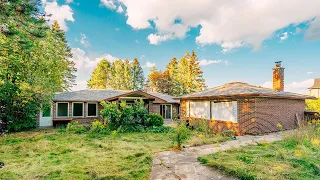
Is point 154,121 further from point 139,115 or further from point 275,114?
point 275,114

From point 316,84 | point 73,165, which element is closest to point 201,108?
point 73,165

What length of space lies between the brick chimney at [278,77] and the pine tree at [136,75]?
1142 inches

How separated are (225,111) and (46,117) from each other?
1477cm

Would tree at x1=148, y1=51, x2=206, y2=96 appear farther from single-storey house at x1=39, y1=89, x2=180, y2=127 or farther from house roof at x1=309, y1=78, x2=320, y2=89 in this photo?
house roof at x1=309, y1=78, x2=320, y2=89

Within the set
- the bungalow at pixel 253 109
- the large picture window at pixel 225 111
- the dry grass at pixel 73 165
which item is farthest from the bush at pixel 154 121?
the dry grass at pixel 73 165

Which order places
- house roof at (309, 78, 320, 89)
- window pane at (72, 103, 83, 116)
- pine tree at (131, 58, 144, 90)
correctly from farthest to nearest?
pine tree at (131, 58, 144, 90), house roof at (309, 78, 320, 89), window pane at (72, 103, 83, 116)

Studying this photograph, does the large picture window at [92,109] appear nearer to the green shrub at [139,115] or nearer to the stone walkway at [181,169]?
the green shrub at [139,115]

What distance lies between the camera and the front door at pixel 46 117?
48.8ft

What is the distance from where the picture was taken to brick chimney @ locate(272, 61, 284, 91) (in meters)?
11.5

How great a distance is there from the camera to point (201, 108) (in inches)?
502

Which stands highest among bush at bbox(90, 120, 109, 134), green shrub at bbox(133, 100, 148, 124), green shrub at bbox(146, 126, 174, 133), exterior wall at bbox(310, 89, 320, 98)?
exterior wall at bbox(310, 89, 320, 98)

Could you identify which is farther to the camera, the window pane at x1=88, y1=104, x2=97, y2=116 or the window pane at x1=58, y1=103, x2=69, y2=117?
the window pane at x1=88, y1=104, x2=97, y2=116

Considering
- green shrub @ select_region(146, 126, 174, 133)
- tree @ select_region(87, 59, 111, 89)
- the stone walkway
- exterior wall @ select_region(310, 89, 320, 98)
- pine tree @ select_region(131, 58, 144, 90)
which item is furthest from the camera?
pine tree @ select_region(131, 58, 144, 90)

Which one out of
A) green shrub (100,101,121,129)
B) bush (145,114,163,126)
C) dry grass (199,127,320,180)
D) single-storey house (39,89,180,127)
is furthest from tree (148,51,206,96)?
dry grass (199,127,320,180)
